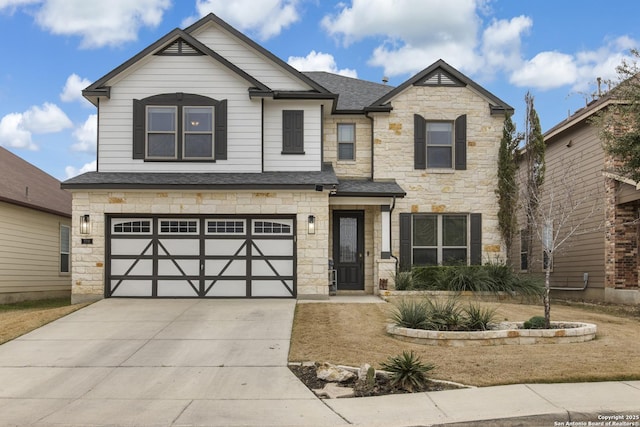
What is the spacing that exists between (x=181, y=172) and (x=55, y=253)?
8.28 m

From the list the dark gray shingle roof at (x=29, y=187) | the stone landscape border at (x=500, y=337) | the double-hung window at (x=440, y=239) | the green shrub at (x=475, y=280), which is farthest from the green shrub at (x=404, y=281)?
the dark gray shingle roof at (x=29, y=187)

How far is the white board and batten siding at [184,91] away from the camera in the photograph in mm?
17062

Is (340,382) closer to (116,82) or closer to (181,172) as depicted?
(181,172)

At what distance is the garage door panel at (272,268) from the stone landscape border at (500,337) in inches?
229

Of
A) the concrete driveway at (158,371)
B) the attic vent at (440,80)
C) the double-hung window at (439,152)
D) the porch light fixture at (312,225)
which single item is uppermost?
the attic vent at (440,80)

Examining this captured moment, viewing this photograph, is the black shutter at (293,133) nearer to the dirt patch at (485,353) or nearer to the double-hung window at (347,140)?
the double-hung window at (347,140)

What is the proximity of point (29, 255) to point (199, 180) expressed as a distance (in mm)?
8053

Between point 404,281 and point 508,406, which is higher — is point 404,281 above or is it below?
above

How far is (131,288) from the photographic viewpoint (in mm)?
16500

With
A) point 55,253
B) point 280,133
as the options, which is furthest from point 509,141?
point 55,253

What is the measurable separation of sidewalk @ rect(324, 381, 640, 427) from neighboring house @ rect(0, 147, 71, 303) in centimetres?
1499

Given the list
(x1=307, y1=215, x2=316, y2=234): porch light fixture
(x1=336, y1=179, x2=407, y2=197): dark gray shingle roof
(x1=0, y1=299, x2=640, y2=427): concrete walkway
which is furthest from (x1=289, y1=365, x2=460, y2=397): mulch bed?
(x1=336, y1=179, x2=407, y2=197): dark gray shingle roof

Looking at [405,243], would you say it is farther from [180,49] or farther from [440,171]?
[180,49]

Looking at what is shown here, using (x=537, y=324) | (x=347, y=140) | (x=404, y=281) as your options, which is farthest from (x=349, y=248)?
(x=537, y=324)
